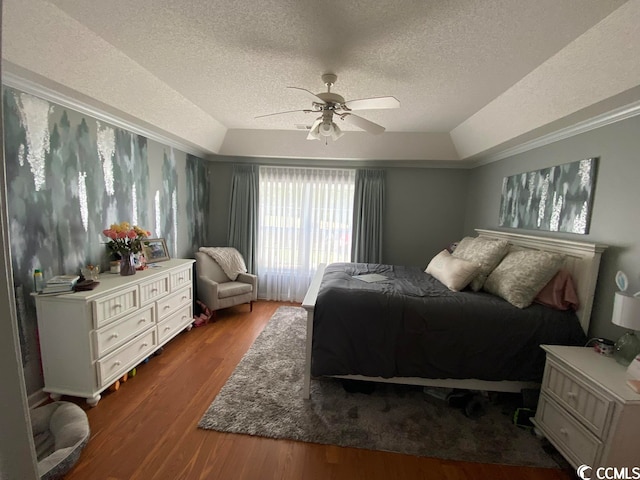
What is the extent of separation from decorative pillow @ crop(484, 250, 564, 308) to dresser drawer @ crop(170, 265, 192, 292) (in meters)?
3.04

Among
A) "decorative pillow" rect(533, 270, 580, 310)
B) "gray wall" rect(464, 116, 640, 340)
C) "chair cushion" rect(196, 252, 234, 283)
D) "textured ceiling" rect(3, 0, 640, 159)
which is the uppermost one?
"textured ceiling" rect(3, 0, 640, 159)

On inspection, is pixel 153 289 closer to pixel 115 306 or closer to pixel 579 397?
pixel 115 306

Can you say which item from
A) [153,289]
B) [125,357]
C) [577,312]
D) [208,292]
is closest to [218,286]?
[208,292]

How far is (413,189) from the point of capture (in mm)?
4352

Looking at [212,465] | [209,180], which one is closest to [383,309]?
[212,465]

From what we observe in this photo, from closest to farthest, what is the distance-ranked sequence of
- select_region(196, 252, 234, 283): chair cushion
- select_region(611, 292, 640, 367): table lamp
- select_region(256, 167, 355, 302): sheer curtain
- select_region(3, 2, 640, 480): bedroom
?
1. select_region(611, 292, 640, 367): table lamp
2. select_region(3, 2, 640, 480): bedroom
3. select_region(196, 252, 234, 283): chair cushion
4. select_region(256, 167, 355, 302): sheer curtain

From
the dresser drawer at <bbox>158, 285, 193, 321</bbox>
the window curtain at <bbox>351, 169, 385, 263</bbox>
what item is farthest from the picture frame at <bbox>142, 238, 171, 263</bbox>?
the window curtain at <bbox>351, 169, 385, 263</bbox>

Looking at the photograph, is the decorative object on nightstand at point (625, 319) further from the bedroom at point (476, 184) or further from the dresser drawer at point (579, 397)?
the dresser drawer at point (579, 397)

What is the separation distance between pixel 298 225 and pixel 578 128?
10.9ft

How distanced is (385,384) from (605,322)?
167 centimetres

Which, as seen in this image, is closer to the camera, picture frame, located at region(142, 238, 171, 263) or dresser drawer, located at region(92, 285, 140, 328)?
dresser drawer, located at region(92, 285, 140, 328)

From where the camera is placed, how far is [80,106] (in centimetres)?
233

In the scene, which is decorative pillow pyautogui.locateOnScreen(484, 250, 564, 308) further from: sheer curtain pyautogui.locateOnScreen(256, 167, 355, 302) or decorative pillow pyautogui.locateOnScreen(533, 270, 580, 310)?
sheer curtain pyautogui.locateOnScreen(256, 167, 355, 302)

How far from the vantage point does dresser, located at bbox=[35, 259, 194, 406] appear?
2076 millimetres
